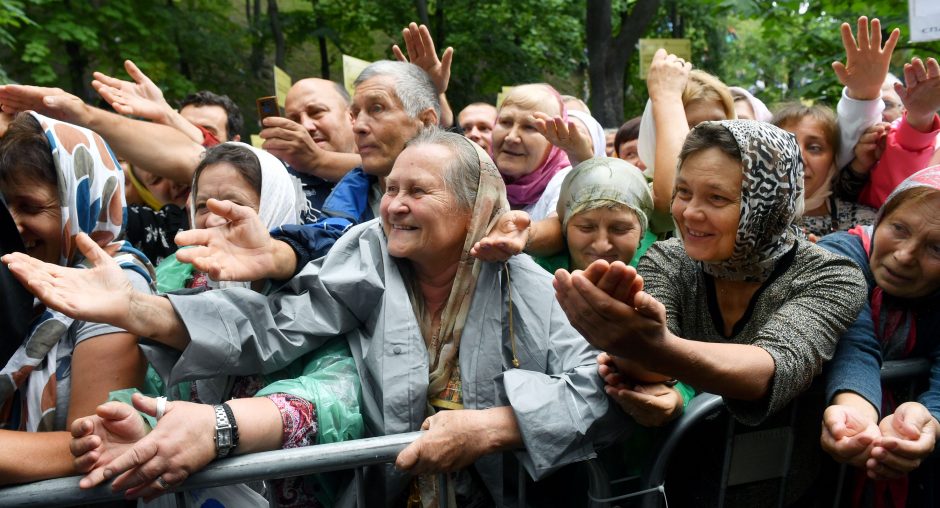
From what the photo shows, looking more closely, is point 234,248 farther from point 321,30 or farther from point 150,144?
point 321,30

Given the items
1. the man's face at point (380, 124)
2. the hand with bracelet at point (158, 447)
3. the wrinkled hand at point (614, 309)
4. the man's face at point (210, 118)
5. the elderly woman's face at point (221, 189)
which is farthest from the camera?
the man's face at point (210, 118)

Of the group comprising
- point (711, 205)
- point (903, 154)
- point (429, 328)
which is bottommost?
point (429, 328)

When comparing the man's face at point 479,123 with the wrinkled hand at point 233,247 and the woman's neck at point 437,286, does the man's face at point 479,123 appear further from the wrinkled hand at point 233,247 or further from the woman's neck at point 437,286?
the wrinkled hand at point 233,247

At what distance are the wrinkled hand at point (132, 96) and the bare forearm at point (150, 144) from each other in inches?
7.5

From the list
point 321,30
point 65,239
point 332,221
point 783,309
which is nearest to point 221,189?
point 332,221

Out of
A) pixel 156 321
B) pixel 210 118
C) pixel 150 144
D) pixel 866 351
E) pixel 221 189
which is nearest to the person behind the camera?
pixel 156 321

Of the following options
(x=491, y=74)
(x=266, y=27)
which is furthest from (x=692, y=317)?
A: (x=266, y=27)

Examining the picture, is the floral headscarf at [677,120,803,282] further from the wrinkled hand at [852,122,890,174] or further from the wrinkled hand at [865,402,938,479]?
the wrinkled hand at [852,122,890,174]

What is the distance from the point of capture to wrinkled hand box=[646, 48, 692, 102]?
3.16 meters

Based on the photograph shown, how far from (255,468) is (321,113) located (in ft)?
8.58

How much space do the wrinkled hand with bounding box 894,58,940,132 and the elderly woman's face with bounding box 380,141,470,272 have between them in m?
1.94

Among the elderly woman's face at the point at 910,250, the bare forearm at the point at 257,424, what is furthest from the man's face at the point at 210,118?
the elderly woman's face at the point at 910,250

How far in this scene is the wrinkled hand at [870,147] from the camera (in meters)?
3.16

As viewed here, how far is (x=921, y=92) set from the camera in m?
2.99
